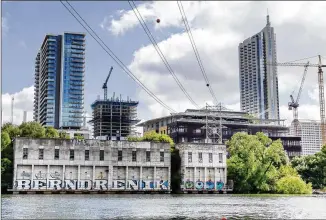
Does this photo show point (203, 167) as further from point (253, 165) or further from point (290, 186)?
point (290, 186)

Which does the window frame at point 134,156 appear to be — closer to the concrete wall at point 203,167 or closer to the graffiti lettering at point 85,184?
the graffiti lettering at point 85,184

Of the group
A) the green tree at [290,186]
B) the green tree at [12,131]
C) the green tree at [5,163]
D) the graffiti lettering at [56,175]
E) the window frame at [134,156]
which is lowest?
the green tree at [290,186]

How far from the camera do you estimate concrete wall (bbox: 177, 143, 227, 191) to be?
277ft

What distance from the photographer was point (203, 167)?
85.6 m

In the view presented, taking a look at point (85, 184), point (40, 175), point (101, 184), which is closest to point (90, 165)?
point (85, 184)

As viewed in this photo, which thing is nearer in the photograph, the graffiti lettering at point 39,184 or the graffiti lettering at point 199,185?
the graffiti lettering at point 39,184

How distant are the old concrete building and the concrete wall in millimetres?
3369

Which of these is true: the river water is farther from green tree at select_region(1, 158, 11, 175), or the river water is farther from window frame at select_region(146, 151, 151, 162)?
window frame at select_region(146, 151, 151, 162)

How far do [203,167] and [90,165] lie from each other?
19436 mm

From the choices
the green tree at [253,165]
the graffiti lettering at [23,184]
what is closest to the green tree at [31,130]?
the graffiti lettering at [23,184]

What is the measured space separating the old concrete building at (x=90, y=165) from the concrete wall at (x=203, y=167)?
11.1 ft

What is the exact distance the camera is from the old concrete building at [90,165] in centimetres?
7612

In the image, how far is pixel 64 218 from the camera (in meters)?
27.3

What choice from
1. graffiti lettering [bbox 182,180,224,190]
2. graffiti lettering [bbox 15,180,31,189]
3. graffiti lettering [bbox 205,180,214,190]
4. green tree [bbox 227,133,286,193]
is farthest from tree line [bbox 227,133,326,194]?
graffiti lettering [bbox 15,180,31,189]
